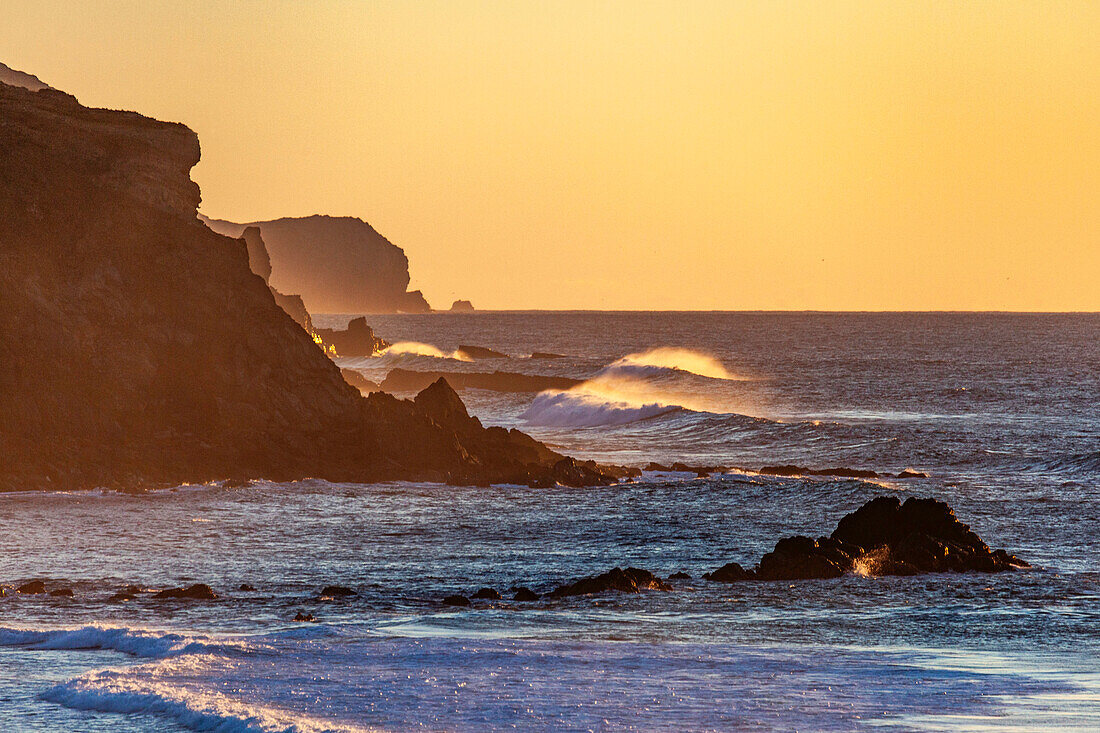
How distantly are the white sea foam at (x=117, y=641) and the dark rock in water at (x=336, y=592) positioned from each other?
386 centimetres

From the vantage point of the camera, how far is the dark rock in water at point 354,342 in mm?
147000

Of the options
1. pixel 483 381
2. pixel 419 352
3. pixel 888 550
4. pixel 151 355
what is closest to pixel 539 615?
pixel 888 550

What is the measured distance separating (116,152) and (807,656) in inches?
1184

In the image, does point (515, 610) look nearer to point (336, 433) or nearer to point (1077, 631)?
point (1077, 631)

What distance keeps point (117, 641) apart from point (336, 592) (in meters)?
4.65

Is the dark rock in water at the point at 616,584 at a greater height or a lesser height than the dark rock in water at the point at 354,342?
lesser

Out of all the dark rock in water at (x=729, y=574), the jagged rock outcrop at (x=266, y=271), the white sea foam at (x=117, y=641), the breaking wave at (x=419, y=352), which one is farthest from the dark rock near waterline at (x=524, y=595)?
the breaking wave at (x=419, y=352)

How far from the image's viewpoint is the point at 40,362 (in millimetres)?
36438

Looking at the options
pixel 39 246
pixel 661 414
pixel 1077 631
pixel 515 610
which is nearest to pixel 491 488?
pixel 39 246

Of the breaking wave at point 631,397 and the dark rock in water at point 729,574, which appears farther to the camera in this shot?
the breaking wave at point 631,397

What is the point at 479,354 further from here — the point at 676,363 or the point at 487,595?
the point at 487,595

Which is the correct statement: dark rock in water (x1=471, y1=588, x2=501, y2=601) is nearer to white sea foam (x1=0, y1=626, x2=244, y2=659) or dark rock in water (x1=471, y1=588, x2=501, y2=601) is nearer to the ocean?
the ocean

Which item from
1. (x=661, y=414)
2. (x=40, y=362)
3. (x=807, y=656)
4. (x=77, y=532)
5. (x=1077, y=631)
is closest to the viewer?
(x=807, y=656)

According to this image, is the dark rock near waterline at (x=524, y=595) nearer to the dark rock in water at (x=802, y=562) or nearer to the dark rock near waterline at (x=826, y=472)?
the dark rock in water at (x=802, y=562)
